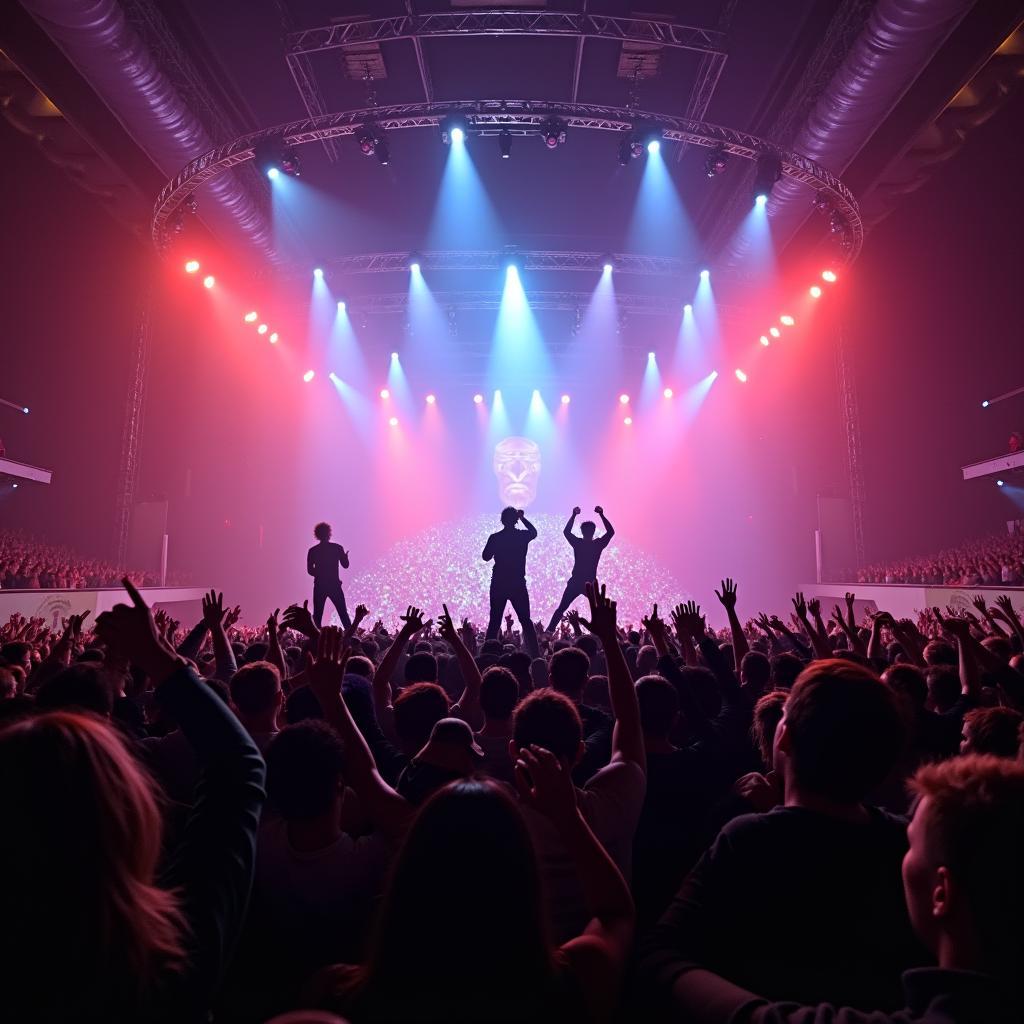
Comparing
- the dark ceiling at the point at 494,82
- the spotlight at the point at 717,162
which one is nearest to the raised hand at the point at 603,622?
the dark ceiling at the point at 494,82

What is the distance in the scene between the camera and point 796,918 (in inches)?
53.8

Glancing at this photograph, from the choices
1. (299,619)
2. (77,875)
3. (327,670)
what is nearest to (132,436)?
(299,619)

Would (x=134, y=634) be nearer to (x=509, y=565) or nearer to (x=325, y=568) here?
(x=509, y=565)

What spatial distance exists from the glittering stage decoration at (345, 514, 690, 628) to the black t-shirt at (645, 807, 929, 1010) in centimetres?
2027

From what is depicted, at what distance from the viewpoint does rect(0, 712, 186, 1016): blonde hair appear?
92 cm

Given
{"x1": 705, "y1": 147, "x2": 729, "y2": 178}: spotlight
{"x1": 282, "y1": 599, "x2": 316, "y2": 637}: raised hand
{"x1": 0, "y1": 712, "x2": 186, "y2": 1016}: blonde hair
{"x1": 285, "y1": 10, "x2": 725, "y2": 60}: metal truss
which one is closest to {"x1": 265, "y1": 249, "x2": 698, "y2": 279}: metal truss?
{"x1": 705, "y1": 147, "x2": 729, "y2": 178}: spotlight

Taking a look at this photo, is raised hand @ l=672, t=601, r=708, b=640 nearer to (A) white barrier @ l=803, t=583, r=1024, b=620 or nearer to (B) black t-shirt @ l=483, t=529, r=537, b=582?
(B) black t-shirt @ l=483, t=529, r=537, b=582

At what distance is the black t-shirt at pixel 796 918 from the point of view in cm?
135

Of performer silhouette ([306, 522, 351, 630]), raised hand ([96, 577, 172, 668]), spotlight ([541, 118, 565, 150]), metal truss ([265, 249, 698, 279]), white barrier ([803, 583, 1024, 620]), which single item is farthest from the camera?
metal truss ([265, 249, 698, 279])

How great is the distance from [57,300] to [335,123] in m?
7.25

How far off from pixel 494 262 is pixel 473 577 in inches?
370

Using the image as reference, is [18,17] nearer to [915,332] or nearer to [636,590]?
[915,332]

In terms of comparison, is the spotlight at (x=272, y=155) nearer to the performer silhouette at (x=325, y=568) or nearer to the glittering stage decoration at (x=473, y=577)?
the performer silhouette at (x=325, y=568)

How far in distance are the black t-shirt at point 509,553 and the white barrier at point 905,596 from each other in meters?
4.93
